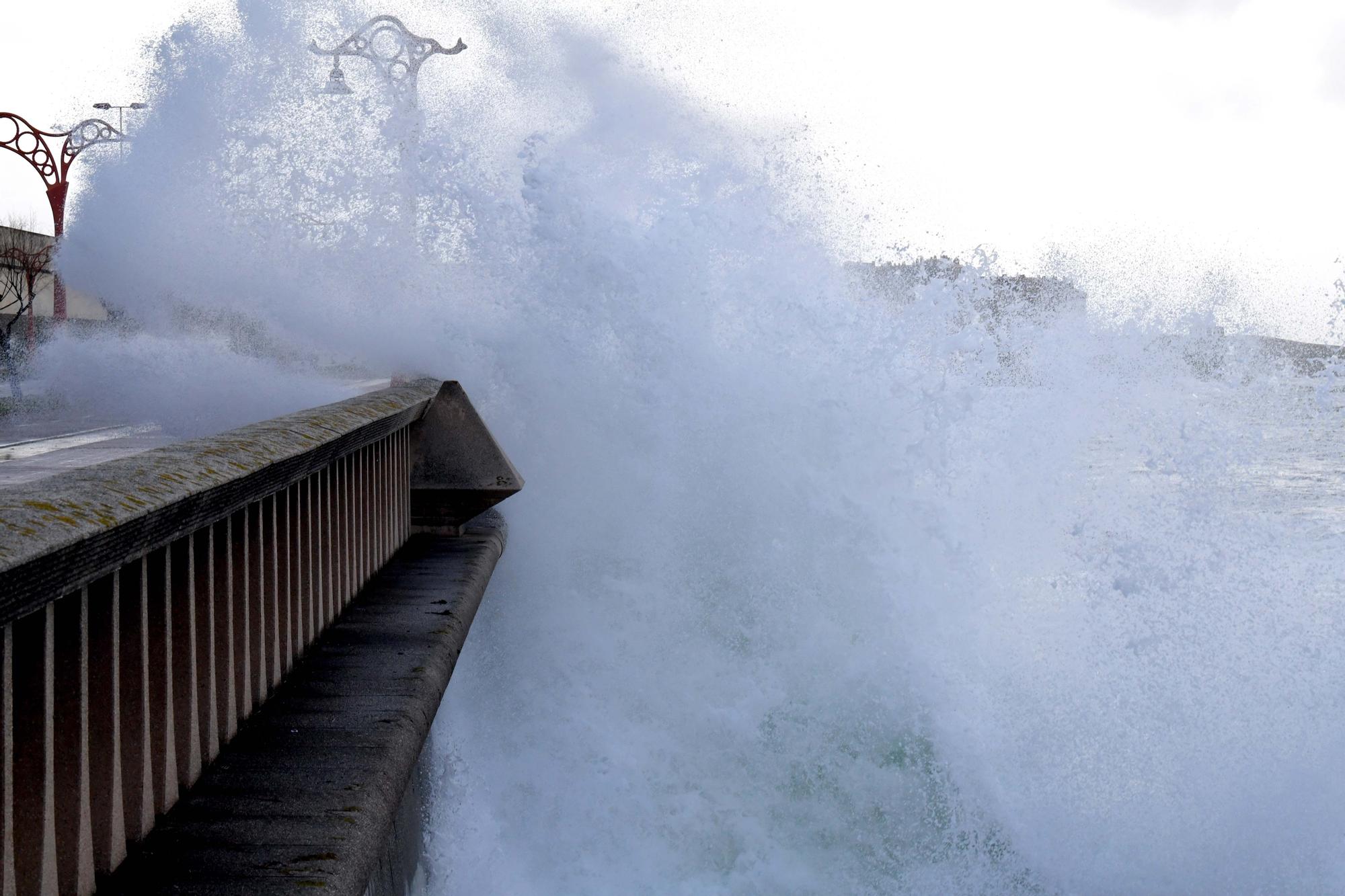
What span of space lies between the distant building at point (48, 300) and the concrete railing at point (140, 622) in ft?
116

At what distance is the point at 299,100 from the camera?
9.67 m

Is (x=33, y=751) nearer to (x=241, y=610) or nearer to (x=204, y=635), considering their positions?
(x=204, y=635)

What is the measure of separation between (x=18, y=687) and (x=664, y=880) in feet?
15.9

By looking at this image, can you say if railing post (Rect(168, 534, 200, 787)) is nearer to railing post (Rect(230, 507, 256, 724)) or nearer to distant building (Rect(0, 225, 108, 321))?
railing post (Rect(230, 507, 256, 724))

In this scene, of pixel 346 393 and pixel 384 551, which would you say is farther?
pixel 346 393

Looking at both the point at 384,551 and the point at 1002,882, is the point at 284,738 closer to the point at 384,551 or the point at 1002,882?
the point at 384,551

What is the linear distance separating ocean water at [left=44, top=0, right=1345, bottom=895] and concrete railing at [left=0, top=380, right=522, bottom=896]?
3131 millimetres

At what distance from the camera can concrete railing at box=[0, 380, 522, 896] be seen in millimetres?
1854

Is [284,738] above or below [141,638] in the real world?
below

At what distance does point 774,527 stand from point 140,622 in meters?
6.10

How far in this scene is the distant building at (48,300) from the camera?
35.5 m

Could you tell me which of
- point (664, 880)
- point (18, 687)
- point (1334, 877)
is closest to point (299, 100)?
point (664, 880)

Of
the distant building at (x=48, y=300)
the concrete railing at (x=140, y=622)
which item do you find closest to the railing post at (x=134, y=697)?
the concrete railing at (x=140, y=622)

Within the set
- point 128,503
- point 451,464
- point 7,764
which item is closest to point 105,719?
point 7,764
